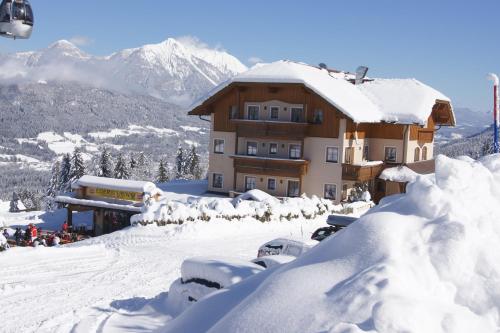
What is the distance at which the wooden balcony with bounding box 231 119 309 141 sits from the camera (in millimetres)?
35753

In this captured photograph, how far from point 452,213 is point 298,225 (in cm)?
2188

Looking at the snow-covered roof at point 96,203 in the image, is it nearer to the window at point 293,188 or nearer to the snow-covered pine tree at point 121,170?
the window at point 293,188

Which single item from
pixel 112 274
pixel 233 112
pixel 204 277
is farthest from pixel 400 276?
pixel 233 112

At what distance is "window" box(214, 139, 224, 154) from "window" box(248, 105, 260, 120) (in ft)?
9.58

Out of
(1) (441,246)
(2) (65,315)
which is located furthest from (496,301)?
(2) (65,315)

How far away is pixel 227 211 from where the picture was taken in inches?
1081

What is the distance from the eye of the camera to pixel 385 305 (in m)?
4.80

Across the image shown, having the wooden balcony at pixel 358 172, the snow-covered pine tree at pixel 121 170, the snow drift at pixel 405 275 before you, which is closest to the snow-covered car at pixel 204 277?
the snow drift at pixel 405 275

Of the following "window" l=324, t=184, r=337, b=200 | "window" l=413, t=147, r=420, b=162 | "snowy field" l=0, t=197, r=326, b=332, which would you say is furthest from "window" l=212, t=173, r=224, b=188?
"window" l=413, t=147, r=420, b=162

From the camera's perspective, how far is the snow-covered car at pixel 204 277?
33.8 feet

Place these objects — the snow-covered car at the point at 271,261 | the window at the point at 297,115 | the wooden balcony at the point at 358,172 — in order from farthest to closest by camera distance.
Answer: the window at the point at 297,115 → the wooden balcony at the point at 358,172 → the snow-covered car at the point at 271,261

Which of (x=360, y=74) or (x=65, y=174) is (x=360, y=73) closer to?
(x=360, y=74)

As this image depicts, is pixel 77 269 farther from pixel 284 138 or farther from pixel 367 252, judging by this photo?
pixel 284 138

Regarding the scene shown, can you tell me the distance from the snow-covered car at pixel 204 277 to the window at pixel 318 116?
2550cm
